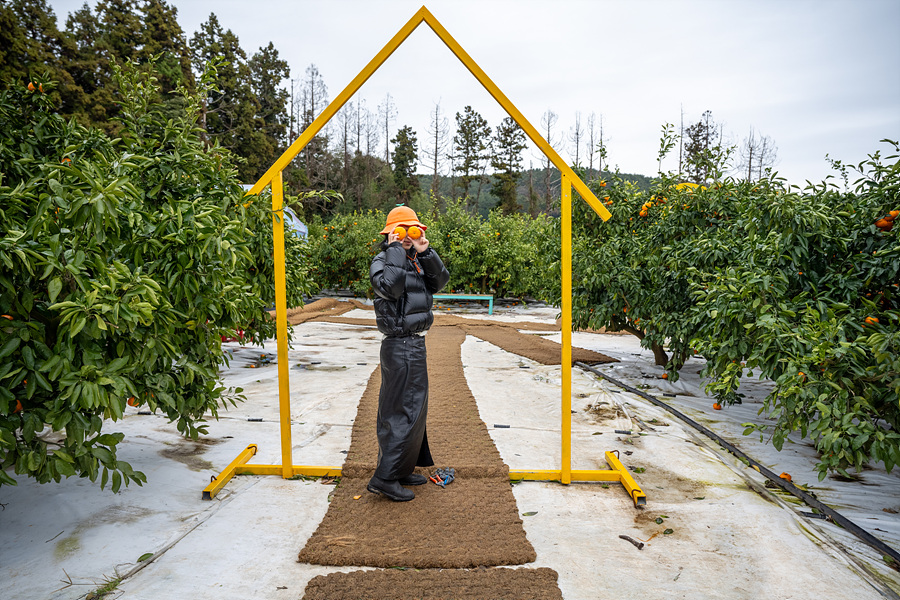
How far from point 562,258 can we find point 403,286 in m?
1.04

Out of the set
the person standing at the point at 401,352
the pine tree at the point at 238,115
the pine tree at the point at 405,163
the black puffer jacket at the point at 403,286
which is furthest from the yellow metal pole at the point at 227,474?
the pine tree at the point at 405,163

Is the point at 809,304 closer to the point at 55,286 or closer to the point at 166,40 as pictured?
the point at 55,286

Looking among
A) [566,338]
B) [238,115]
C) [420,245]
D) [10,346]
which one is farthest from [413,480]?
[238,115]

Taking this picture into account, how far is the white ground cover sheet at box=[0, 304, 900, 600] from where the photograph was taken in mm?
2436

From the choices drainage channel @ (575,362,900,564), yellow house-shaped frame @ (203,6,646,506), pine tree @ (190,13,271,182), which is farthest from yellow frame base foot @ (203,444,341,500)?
pine tree @ (190,13,271,182)

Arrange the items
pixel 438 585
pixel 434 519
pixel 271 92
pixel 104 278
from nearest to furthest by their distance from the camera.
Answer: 1. pixel 104 278
2. pixel 438 585
3. pixel 434 519
4. pixel 271 92

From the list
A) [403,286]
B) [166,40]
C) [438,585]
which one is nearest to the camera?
[438,585]

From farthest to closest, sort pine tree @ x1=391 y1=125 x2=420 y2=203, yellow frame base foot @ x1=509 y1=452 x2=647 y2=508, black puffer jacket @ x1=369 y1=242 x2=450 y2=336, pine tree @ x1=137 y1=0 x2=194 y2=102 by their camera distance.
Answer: pine tree @ x1=391 y1=125 x2=420 y2=203 < pine tree @ x1=137 y1=0 x2=194 y2=102 < yellow frame base foot @ x1=509 y1=452 x2=647 y2=508 < black puffer jacket @ x1=369 y1=242 x2=450 y2=336

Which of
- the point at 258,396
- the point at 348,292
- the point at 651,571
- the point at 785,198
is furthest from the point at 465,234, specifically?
the point at 651,571

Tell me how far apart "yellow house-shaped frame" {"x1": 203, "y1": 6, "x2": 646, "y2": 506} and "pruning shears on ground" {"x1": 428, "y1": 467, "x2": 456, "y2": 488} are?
398 millimetres

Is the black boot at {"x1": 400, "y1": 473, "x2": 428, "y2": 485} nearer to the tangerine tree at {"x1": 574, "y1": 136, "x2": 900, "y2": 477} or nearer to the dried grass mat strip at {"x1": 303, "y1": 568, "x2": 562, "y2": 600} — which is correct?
the dried grass mat strip at {"x1": 303, "y1": 568, "x2": 562, "y2": 600}

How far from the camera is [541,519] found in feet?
10.0

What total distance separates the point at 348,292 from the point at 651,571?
1734 centimetres

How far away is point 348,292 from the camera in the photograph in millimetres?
19203
